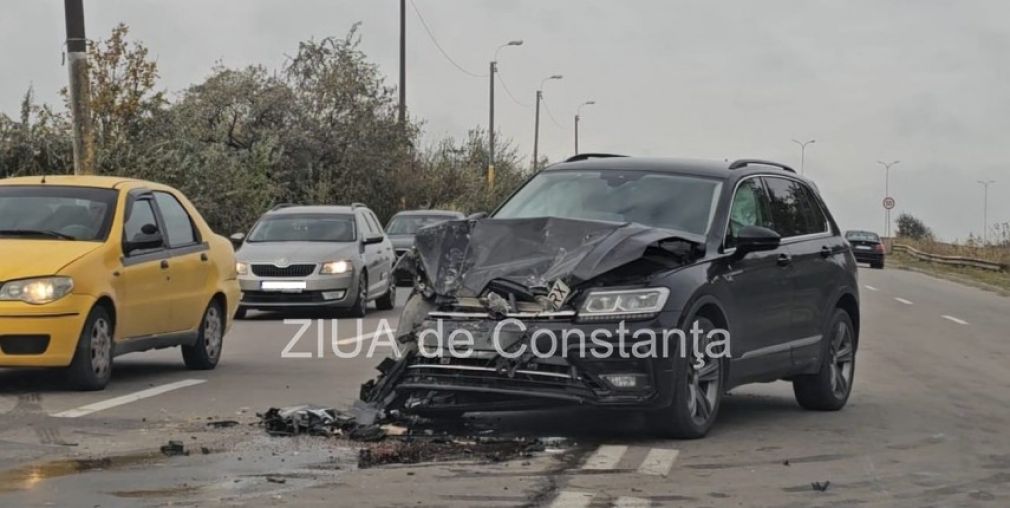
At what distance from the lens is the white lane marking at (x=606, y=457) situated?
7867 millimetres

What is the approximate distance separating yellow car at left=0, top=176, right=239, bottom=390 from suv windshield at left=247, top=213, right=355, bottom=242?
743 centimetres

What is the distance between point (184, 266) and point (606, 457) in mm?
5384

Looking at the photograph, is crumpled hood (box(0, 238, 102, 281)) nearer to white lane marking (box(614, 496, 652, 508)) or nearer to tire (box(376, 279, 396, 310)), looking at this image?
white lane marking (box(614, 496, 652, 508))

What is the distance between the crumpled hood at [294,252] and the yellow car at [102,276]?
639cm

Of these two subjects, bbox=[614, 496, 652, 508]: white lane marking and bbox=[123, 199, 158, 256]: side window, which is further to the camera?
bbox=[123, 199, 158, 256]: side window

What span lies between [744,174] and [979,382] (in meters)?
4.66

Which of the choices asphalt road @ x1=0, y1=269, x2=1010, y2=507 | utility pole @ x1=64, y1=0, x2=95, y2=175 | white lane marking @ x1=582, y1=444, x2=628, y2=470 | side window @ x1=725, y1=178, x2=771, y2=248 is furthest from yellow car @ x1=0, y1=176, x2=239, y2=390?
utility pole @ x1=64, y1=0, x2=95, y2=175

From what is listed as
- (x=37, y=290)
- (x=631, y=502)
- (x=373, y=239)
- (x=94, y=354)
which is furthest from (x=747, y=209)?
(x=373, y=239)

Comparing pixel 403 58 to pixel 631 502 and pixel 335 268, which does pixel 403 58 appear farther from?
pixel 631 502

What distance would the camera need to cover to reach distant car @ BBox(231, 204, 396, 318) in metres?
19.8

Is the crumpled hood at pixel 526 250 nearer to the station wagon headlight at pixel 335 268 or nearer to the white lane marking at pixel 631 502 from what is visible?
the white lane marking at pixel 631 502

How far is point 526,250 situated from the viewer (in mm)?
8938

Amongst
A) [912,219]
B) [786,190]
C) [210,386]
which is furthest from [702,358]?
[912,219]

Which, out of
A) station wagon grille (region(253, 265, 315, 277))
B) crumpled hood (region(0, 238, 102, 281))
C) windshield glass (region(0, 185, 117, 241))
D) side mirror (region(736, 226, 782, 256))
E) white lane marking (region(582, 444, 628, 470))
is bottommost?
white lane marking (region(582, 444, 628, 470))
